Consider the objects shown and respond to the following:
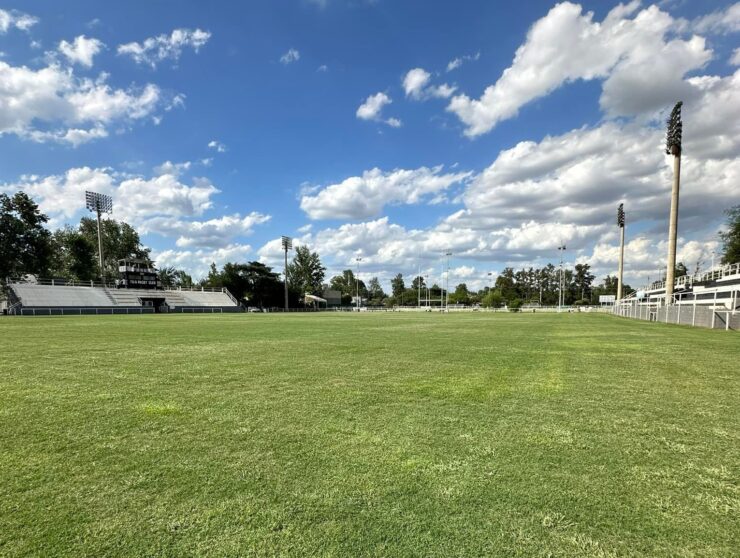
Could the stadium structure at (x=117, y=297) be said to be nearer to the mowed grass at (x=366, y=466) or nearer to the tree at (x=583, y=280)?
the mowed grass at (x=366, y=466)

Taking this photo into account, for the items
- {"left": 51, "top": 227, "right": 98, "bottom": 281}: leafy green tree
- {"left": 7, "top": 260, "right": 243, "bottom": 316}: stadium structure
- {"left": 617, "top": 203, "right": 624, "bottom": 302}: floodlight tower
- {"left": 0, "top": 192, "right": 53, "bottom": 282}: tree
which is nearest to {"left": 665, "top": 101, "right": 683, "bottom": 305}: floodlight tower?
{"left": 617, "top": 203, "right": 624, "bottom": 302}: floodlight tower

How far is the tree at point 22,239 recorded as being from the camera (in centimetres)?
5147

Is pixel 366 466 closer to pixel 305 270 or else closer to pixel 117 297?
pixel 117 297

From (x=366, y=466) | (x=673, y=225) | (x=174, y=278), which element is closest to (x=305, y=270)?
(x=174, y=278)

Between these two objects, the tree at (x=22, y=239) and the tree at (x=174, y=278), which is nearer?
the tree at (x=22, y=239)

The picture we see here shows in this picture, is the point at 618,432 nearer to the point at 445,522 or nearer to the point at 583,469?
the point at 583,469

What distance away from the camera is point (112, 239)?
286 ft

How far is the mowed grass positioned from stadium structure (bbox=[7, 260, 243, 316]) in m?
51.8

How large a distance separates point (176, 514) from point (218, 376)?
17.2 ft

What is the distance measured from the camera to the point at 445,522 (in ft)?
8.98

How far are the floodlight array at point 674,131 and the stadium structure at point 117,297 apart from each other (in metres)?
66.6

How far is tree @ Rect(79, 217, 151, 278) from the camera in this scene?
86.8 metres

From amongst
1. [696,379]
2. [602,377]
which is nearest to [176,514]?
[602,377]

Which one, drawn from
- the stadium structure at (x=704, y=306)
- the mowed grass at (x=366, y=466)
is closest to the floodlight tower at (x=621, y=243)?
the stadium structure at (x=704, y=306)
